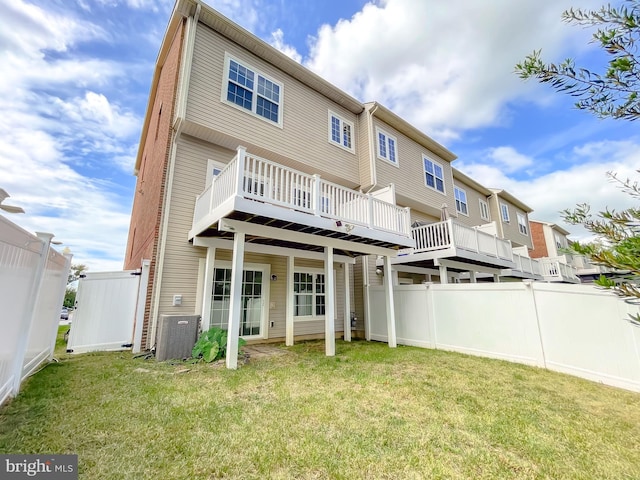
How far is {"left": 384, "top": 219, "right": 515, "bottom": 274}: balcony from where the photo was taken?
978 cm

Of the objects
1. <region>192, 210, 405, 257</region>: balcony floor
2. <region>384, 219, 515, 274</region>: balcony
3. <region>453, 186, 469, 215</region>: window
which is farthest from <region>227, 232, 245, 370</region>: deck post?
<region>453, 186, 469, 215</region>: window

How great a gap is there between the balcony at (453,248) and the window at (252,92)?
6827mm

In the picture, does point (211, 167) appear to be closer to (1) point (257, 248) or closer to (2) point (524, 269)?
(1) point (257, 248)

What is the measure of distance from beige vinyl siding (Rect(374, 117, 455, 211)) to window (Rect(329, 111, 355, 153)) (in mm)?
1306

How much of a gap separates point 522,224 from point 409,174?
15936 mm

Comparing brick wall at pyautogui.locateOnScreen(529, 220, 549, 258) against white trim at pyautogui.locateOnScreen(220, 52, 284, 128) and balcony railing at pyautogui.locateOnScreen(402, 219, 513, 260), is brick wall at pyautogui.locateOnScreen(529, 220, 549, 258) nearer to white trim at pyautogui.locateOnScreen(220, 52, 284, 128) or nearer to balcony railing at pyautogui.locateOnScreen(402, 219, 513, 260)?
balcony railing at pyautogui.locateOnScreen(402, 219, 513, 260)

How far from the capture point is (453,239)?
31.6ft

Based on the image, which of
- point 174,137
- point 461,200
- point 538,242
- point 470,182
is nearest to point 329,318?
point 174,137

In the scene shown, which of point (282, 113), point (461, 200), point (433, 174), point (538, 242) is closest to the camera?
point (282, 113)

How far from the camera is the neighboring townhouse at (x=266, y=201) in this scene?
6531mm

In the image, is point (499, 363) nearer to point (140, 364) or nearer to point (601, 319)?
point (601, 319)

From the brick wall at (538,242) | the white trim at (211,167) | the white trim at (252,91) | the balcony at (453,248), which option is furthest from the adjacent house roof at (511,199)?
the white trim at (211,167)

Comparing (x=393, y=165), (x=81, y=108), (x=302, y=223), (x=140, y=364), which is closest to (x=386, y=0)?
(x=393, y=165)

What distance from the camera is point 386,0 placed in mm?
7688
